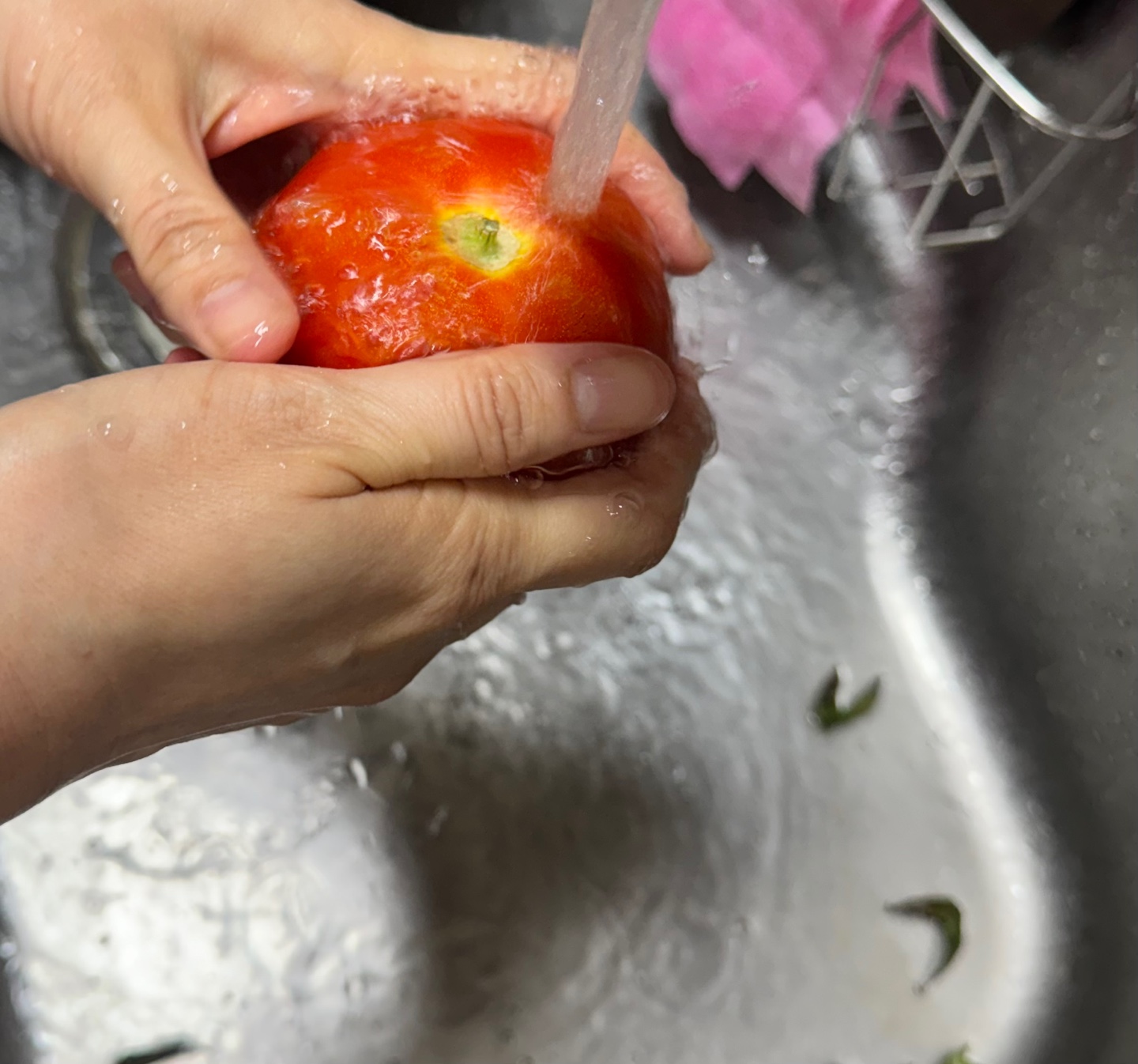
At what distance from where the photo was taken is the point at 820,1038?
2.62 ft

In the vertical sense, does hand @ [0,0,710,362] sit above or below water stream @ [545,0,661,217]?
below

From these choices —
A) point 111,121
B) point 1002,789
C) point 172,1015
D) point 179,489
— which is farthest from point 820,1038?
point 111,121

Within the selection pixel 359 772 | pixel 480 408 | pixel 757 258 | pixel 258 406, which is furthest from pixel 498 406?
pixel 757 258

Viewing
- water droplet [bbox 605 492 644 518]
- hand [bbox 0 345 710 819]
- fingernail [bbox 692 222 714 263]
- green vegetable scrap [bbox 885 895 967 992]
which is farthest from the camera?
green vegetable scrap [bbox 885 895 967 992]

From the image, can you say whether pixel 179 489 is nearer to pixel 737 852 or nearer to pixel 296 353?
pixel 296 353

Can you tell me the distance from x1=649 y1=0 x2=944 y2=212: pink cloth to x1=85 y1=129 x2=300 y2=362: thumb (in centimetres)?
56

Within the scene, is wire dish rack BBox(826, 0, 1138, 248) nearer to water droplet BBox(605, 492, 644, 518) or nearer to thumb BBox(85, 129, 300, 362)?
water droplet BBox(605, 492, 644, 518)

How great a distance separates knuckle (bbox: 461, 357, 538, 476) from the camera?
48cm

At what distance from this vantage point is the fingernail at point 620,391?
1.68ft

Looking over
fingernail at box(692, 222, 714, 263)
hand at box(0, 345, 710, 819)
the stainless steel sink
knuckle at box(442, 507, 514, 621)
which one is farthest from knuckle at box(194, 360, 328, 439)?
the stainless steel sink

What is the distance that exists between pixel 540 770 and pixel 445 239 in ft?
1.65

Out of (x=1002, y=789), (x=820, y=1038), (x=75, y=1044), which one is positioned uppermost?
(x=1002, y=789)

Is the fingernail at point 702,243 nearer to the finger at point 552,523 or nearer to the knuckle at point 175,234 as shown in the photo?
the finger at point 552,523

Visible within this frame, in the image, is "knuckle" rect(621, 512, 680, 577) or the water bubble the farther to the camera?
the water bubble
